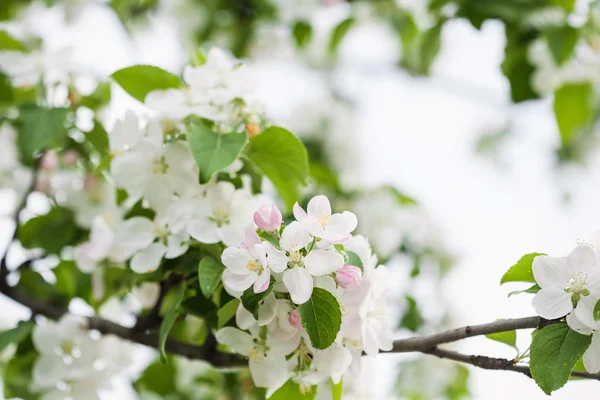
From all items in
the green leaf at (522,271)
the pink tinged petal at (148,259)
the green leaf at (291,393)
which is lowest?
the green leaf at (291,393)

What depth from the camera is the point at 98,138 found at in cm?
112

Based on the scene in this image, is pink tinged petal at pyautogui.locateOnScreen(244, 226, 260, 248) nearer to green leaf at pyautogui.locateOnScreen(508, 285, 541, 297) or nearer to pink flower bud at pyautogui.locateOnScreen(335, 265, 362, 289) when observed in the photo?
pink flower bud at pyautogui.locateOnScreen(335, 265, 362, 289)

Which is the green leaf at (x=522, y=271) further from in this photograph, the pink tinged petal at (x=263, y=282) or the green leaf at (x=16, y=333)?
the green leaf at (x=16, y=333)

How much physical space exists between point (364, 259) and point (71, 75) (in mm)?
706

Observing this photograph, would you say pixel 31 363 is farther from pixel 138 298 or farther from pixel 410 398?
pixel 410 398

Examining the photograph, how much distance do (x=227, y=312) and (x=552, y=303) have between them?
335mm

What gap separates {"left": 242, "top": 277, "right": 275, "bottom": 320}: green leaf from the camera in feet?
2.10

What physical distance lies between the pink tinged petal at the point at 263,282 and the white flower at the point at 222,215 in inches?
5.7

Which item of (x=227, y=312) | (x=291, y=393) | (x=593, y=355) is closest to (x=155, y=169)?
(x=227, y=312)

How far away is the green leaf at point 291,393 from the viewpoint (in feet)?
2.47

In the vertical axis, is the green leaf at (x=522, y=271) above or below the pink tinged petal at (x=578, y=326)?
below

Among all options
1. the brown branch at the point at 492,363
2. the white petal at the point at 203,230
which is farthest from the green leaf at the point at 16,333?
the brown branch at the point at 492,363

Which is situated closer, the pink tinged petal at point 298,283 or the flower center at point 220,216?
the pink tinged petal at point 298,283

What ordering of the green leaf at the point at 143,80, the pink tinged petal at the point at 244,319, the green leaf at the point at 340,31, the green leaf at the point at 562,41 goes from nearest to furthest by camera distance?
1. the pink tinged petal at the point at 244,319
2. the green leaf at the point at 143,80
3. the green leaf at the point at 562,41
4. the green leaf at the point at 340,31
